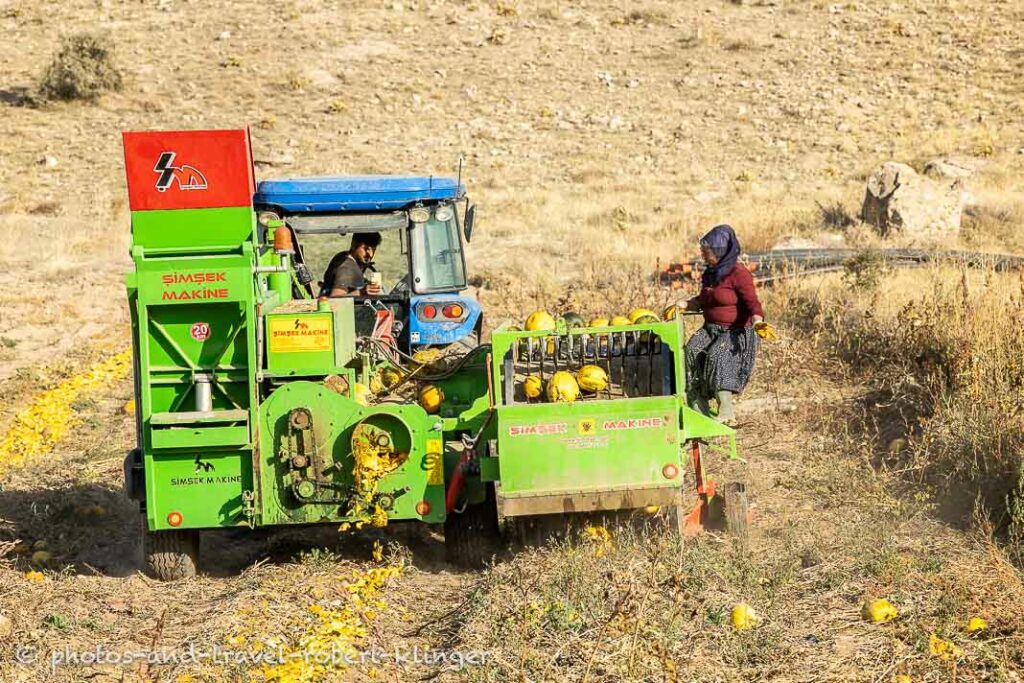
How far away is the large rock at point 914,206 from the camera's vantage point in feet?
66.3

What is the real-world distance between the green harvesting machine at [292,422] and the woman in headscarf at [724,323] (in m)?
1.15

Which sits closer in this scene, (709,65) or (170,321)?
(170,321)

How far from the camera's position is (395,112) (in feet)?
104

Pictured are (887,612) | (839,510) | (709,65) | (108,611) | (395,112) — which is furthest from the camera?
(709,65)

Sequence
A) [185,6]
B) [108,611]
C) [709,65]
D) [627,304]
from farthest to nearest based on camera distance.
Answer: [185,6], [709,65], [627,304], [108,611]

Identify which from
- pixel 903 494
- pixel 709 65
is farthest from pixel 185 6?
pixel 903 494

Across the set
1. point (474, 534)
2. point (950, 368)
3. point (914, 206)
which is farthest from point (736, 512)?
point (914, 206)

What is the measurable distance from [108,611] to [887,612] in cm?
409

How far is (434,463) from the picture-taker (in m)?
7.48

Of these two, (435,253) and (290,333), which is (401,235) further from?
(290,333)

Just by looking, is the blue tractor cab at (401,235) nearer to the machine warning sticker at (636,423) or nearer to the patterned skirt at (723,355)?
the patterned skirt at (723,355)

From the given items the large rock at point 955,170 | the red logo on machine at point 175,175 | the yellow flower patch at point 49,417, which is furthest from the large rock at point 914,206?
the red logo on machine at point 175,175

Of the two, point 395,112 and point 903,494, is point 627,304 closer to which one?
point 903,494

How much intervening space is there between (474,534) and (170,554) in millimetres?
1827
